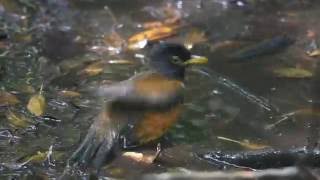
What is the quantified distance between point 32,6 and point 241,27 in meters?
2.42

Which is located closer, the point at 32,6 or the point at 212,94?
the point at 212,94

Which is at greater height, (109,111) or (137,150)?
(109,111)

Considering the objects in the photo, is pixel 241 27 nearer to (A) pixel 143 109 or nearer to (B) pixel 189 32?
(B) pixel 189 32

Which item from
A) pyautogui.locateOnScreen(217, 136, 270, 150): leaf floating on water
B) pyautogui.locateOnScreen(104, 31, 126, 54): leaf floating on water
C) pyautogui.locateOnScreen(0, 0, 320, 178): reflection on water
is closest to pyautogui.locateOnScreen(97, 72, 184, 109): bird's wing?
pyautogui.locateOnScreen(0, 0, 320, 178): reflection on water

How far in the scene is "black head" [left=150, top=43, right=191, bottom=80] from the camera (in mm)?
5055

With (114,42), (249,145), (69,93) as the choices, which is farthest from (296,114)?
(114,42)

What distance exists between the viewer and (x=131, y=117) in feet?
14.8

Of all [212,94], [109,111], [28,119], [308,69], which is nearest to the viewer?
[109,111]

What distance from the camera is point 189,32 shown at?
7.08m

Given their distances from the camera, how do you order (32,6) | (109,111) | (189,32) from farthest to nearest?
(32,6) → (189,32) → (109,111)

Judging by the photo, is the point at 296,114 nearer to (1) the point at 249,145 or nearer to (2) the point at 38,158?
(1) the point at 249,145

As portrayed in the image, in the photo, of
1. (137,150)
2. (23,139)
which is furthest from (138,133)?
(23,139)

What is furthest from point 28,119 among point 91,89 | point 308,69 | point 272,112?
point 308,69

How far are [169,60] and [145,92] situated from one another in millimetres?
531
